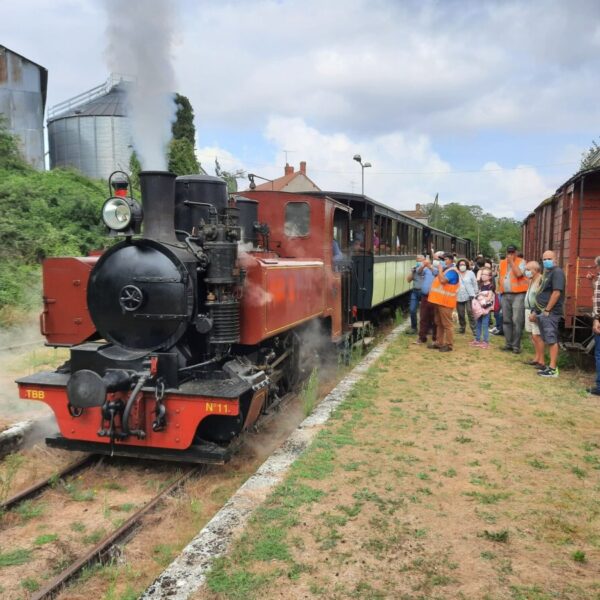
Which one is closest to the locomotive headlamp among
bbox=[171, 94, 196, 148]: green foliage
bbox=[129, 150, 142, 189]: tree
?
bbox=[129, 150, 142, 189]: tree

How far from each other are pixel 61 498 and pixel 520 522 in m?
3.16

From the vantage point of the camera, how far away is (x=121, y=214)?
4449 millimetres

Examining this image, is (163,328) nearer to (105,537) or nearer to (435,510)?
(105,537)

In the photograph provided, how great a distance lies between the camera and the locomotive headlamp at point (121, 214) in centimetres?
441

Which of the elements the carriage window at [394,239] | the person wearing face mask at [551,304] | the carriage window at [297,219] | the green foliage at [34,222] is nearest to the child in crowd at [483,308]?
the person wearing face mask at [551,304]

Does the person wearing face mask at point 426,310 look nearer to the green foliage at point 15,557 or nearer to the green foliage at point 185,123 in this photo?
the green foliage at point 15,557

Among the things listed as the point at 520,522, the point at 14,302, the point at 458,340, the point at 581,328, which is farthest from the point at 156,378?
the point at 14,302

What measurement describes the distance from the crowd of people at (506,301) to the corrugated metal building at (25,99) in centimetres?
2041

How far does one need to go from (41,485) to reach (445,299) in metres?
6.46

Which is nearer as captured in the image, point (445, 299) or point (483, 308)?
point (445, 299)

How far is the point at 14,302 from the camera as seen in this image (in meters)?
11.1

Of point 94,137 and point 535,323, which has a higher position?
point 94,137

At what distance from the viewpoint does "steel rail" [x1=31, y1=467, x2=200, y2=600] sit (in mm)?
2974

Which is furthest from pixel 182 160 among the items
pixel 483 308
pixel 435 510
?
pixel 435 510
